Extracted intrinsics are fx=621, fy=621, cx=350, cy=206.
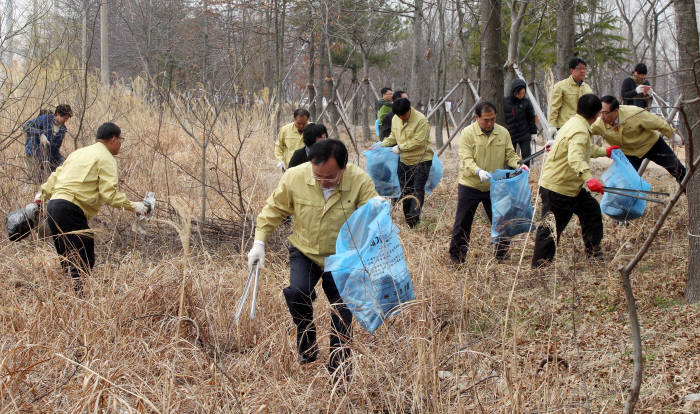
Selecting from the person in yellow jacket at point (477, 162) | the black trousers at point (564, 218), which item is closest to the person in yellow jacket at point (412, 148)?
the person in yellow jacket at point (477, 162)

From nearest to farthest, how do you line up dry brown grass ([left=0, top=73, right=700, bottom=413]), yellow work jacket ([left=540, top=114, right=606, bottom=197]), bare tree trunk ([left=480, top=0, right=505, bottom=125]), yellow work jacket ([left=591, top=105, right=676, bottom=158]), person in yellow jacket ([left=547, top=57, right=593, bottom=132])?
dry brown grass ([left=0, top=73, right=700, bottom=413]) → yellow work jacket ([left=540, top=114, right=606, bottom=197]) → yellow work jacket ([left=591, top=105, right=676, bottom=158]) → person in yellow jacket ([left=547, top=57, right=593, bottom=132]) → bare tree trunk ([left=480, top=0, right=505, bottom=125])

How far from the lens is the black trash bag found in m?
4.82

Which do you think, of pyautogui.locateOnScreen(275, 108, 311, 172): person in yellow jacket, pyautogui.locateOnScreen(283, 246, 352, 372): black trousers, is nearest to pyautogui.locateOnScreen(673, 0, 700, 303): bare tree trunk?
pyautogui.locateOnScreen(283, 246, 352, 372): black trousers

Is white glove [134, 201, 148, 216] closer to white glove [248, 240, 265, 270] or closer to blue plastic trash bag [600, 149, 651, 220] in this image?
white glove [248, 240, 265, 270]

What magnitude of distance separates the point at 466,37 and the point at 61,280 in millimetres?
10126

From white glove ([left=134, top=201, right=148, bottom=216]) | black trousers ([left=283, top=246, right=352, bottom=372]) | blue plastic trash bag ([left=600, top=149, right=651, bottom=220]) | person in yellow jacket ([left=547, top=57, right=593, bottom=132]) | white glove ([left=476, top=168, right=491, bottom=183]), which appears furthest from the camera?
person in yellow jacket ([left=547, top=57, right=593, bottom=132])

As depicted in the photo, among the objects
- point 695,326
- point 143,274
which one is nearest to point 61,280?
point 143,274

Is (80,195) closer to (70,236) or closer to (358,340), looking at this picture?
(70,236)

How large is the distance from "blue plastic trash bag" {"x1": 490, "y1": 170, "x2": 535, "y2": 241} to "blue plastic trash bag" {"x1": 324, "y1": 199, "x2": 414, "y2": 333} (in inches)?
85.2

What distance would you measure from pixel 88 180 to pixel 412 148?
3344mm

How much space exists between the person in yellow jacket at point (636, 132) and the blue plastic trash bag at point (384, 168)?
2.20m

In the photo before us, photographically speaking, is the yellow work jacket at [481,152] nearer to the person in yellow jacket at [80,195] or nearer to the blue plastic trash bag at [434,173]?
the blue plastic trash bag at [434,173]

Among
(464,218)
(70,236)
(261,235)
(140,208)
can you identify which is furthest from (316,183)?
(464,218)

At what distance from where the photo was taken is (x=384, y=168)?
6859mm
